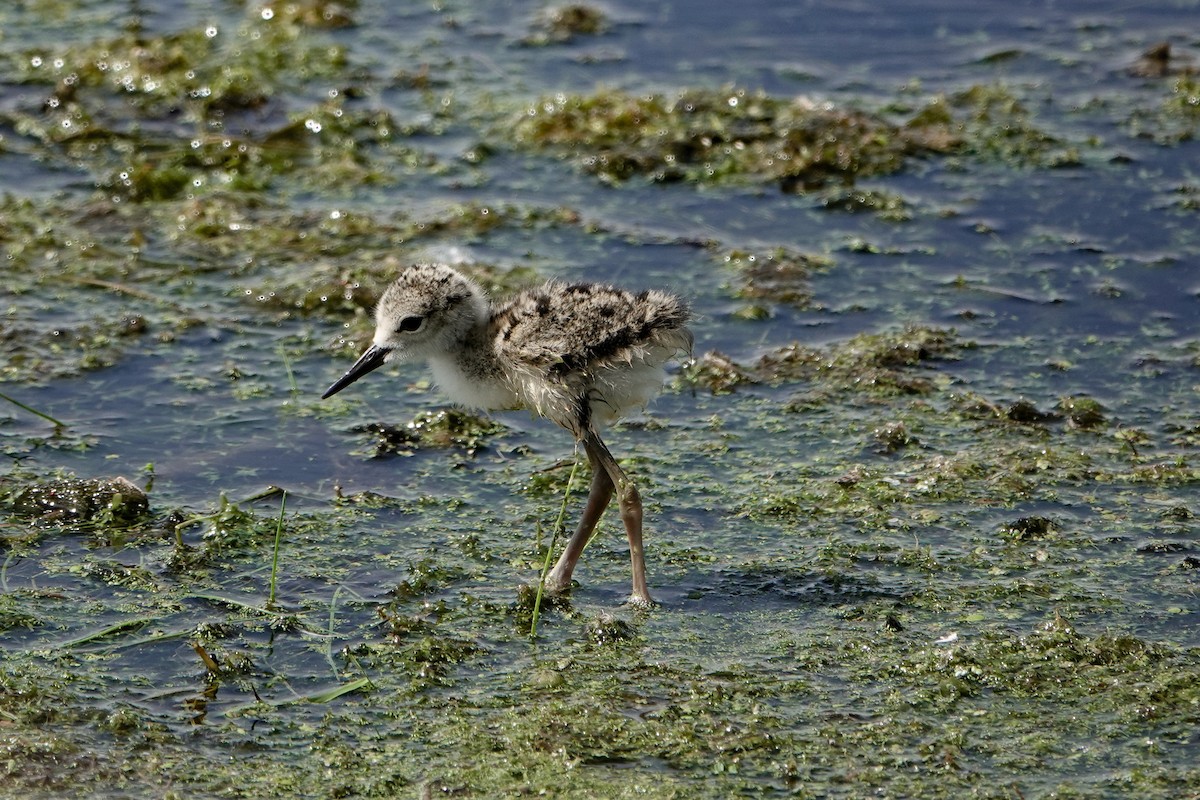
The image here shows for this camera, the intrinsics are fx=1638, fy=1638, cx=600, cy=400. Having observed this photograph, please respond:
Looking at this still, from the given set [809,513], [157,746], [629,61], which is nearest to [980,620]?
[809,513]

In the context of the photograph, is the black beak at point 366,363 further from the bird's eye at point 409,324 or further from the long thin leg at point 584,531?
the long thin leg at point 584,531

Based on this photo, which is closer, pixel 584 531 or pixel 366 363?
pixel 584 531

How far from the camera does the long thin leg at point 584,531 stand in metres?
4.68

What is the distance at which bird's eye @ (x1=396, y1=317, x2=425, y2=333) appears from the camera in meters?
4.82

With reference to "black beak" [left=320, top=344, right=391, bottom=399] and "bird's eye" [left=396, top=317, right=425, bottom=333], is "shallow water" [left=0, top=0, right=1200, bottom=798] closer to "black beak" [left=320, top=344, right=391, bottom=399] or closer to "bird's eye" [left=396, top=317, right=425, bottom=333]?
"black beak" [left=320, top=344, right=391, bottom=399]

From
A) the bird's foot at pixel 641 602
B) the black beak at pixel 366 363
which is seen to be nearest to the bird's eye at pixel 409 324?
the black beak at pixel 366 363

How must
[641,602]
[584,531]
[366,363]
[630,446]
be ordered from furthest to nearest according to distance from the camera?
[630,446] < [366,363] < [584,531] < [641,602]

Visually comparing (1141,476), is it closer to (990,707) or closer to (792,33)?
(990,707)

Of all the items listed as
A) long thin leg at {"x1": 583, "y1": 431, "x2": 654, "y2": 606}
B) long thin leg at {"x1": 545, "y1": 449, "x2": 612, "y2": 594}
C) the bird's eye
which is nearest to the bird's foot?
long thin leg at {"x1": 583, "y1": 431, "x2": 654, "y2": 606}

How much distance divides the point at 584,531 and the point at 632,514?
208mm

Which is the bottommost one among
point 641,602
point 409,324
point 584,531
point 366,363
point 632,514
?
point 641,602

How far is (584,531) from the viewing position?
4.76 meters

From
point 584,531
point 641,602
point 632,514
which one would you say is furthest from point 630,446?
point 641,602

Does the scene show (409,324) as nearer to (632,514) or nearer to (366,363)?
(366,363)
